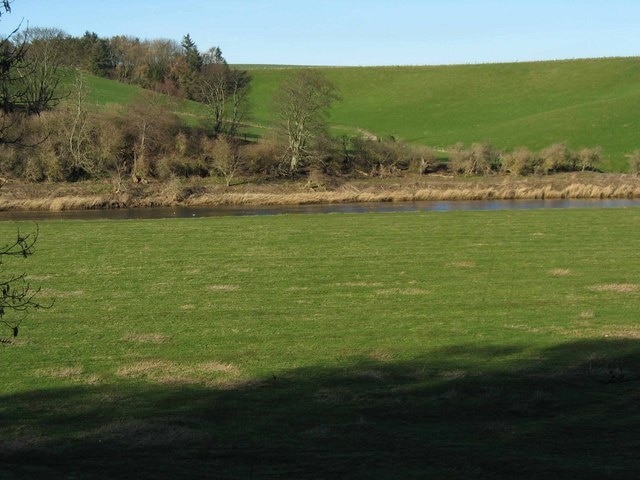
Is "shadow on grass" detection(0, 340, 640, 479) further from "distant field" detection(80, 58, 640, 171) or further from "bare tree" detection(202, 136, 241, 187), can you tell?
"distant field" detection(80, 58, 640, 171)

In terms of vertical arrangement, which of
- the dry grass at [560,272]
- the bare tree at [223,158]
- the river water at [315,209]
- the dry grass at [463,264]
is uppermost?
the bare tree at [223,158]

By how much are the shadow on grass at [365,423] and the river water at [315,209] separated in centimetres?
3142

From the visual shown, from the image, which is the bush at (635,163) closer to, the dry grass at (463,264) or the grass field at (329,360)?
the grass field at (329,360)

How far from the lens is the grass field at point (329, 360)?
10477 mm

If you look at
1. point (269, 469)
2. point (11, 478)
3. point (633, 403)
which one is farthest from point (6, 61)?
point (633, 403)

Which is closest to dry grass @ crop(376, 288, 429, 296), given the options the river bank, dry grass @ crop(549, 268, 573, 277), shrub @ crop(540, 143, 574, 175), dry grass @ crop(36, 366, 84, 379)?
dry grass @ crop(549, 268, 573, 277)

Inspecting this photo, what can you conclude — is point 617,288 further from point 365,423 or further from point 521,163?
point 521,163

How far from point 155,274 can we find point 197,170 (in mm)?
35971

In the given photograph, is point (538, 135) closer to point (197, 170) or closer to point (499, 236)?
point (197, 170)

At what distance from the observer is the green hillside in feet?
248

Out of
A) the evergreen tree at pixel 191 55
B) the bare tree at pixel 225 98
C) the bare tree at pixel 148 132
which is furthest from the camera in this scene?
the evergreen tree at pixel 191 55

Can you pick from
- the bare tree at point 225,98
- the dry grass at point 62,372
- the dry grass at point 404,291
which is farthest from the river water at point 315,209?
the dry grass at point 62,372

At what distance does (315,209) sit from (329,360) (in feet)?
108

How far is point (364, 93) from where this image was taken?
104m
